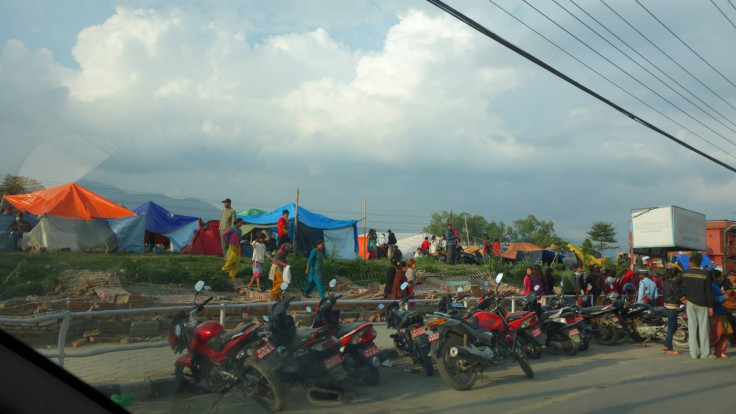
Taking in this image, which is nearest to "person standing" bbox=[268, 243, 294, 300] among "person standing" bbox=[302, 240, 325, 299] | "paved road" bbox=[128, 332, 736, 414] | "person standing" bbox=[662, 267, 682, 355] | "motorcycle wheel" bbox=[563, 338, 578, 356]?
"person standing" bbox=[302, 240, 325, 299]

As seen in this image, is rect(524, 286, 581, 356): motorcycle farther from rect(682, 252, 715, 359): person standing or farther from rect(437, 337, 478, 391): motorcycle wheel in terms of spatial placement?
rect(437, 337, 478, 391): motorcycle wheel

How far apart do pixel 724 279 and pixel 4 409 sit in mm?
14894

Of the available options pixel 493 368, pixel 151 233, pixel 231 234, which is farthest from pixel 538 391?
pixel 151 233

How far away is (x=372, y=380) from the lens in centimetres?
703

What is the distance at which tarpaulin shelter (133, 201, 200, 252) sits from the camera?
19.9 meters

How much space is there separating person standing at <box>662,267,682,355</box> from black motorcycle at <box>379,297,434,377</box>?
5288 millimetres

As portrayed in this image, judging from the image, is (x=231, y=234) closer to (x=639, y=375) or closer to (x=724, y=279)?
(x=639, y=375)

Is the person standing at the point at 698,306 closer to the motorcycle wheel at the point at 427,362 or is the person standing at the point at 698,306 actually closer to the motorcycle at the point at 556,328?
the motorcycle at the point at 556,328

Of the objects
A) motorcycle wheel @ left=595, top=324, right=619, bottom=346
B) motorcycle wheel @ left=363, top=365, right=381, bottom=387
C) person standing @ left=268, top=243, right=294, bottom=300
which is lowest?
motorcycle wheel @ left=595, top=324, right=619, bottom=346

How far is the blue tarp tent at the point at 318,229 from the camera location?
67.7 feet

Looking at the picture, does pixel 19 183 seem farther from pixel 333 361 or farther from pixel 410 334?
pixel 410 334

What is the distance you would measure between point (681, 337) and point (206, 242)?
14.6m

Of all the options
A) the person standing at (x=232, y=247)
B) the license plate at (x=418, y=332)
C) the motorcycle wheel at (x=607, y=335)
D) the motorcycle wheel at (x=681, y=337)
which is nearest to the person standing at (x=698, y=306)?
the motorcycle wheel at (x=681, y=337)

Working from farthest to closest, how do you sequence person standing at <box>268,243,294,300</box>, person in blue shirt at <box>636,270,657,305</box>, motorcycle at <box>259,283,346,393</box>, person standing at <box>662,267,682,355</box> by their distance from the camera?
1. person in blue shirt at <box>636,270,657,305</box>
2. person standing at <box>268,243,294,300</box>
3. person standing at <box>662,267,682,355</box>
4. motorcycle at <box>259,283,346,393</box>
